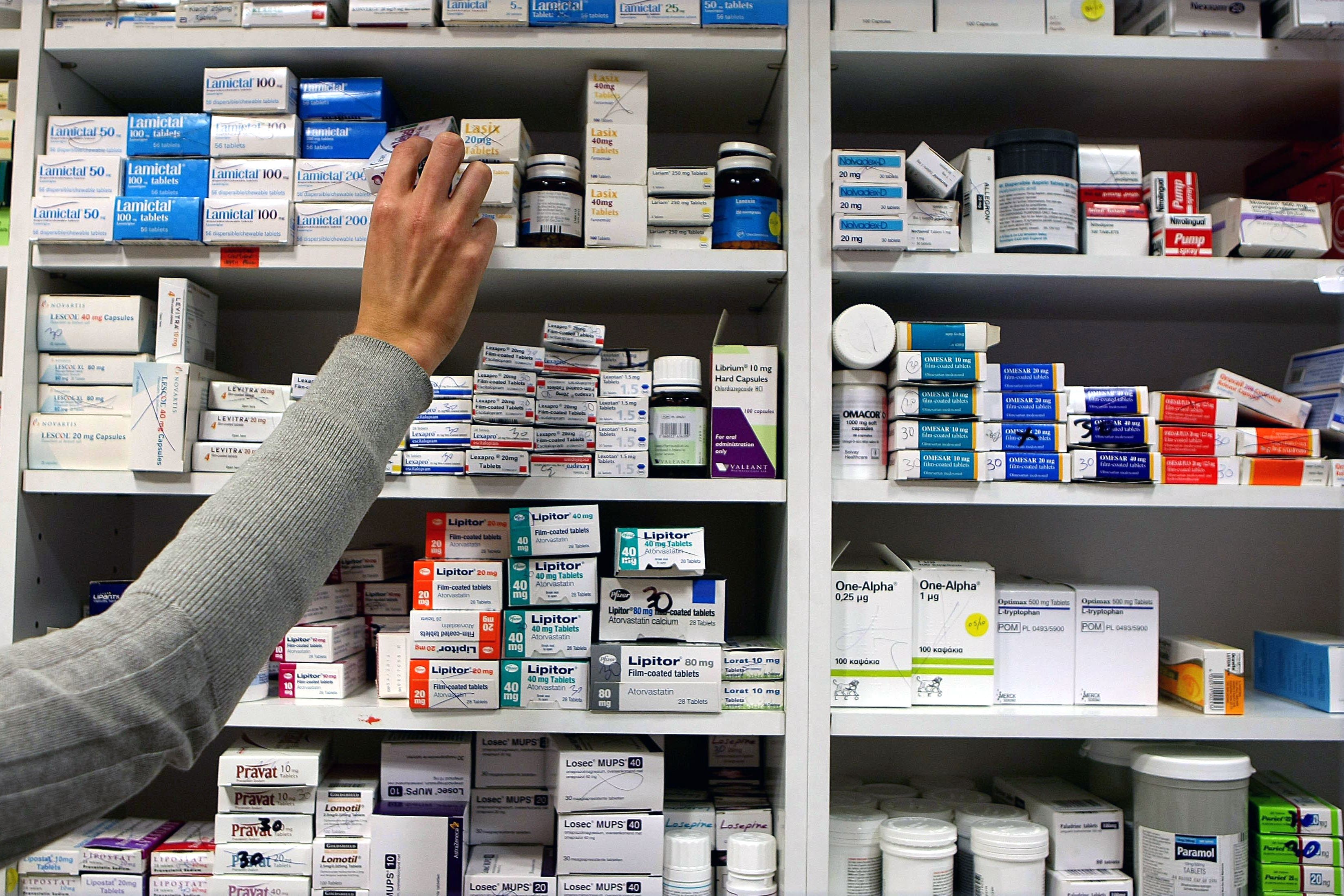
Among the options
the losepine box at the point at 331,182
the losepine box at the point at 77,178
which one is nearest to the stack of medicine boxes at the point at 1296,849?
the losepine box at the point at 331,182

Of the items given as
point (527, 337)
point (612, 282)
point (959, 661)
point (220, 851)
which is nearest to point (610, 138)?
point (612, 282)

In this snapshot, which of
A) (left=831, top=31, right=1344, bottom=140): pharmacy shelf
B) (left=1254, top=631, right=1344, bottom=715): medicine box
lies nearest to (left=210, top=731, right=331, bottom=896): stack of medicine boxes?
(left=831, top=31, right=1344, bottom=140): pharmacy shelf

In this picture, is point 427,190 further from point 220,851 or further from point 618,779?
point 220,851

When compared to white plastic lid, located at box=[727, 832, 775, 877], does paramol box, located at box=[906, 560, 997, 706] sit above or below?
above

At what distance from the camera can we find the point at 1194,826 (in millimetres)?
1364

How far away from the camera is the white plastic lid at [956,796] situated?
1.56 meters

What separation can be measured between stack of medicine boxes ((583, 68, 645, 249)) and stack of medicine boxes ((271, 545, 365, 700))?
0.74 metres

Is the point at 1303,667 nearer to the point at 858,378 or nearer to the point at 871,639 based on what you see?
the point at 871,639

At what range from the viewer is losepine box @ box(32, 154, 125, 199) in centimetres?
143

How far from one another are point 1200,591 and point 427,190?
1.77 metres

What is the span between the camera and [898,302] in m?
1.67

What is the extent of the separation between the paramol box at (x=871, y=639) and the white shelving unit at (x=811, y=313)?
0.04 metres

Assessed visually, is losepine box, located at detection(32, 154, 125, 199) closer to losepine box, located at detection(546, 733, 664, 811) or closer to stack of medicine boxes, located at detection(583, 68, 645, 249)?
stack of medicine boxes, located at detection(583, 68, 645, 249)

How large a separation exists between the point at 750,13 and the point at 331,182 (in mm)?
762
